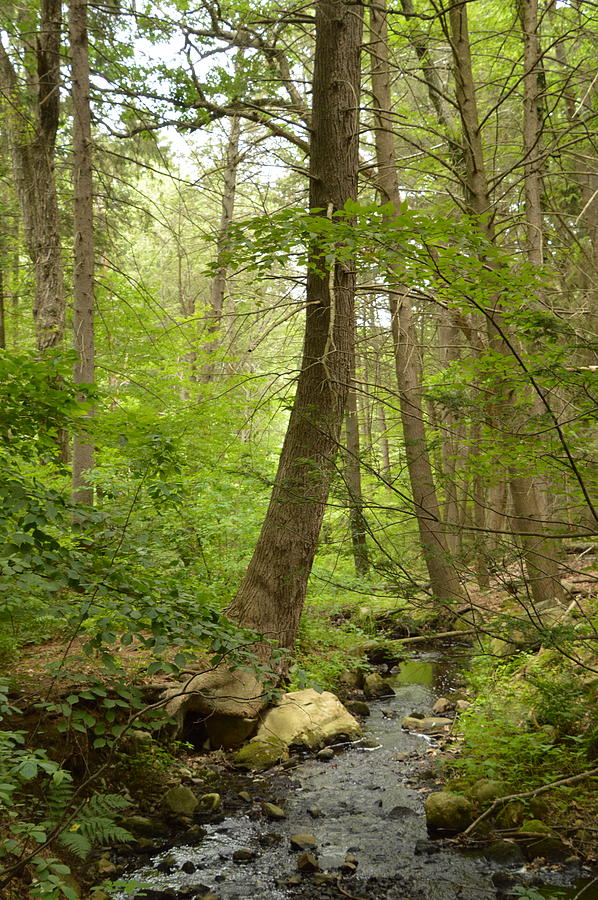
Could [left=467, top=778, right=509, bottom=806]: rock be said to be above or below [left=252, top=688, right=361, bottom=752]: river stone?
above

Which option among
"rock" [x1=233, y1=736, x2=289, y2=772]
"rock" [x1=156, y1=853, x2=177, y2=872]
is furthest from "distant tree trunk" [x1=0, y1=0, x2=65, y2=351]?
"rock" [x1=156, y1=853, x2=177, y2=872]

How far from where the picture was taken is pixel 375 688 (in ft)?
29.0

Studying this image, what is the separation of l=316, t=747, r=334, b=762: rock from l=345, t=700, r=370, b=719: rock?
124cm

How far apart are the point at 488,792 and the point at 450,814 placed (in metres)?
0.34

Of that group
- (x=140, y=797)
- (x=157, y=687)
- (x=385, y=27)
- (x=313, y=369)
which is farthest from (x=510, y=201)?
(x=140, y=797)

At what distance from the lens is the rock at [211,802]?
5.19m

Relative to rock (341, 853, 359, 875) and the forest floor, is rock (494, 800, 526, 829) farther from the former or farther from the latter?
rock (341, 853, 359, 875)

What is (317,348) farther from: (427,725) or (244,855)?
(427,725)

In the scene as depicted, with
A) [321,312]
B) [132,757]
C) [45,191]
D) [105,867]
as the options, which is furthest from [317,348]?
[45,191]

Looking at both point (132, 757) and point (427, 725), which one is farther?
point (427, 725)

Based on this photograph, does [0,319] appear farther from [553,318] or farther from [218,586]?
[553,318]

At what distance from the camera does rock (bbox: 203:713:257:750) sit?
21.0 feet

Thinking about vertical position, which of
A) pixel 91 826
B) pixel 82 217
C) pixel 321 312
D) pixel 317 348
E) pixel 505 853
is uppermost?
pixel 82 217

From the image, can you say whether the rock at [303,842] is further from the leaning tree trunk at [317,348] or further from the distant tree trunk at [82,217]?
the distant tree trunk at [82,217]
